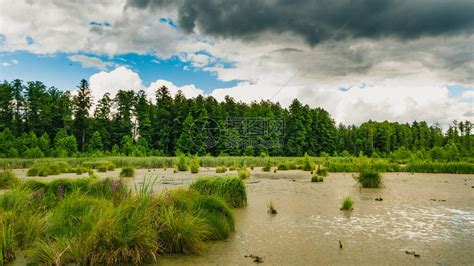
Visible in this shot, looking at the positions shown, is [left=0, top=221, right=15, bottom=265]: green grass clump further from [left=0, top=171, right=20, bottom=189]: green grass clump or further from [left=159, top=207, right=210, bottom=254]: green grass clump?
[left=0, top=171, right=20, bottom=189]: green grass clump

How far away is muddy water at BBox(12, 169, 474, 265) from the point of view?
469cm

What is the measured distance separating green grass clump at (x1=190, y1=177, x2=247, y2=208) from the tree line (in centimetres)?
2990

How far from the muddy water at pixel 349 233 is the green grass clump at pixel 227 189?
0.37m

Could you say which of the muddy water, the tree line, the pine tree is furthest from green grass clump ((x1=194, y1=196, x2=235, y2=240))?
the pine tree

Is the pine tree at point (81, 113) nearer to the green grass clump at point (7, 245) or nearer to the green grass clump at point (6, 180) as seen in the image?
the green grass clump at point (6, 180)

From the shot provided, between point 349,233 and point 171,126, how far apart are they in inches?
1835

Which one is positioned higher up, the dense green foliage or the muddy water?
the dense green foliage

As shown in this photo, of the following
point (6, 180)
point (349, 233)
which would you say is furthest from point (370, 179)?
point (6, 180)

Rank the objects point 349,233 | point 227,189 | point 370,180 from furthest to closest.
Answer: point 370,180 < point 227,189 < point 349,233

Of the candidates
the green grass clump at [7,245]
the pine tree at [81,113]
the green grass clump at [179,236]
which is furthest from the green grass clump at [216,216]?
the pine tree at [81,113]

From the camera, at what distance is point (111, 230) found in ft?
14.7

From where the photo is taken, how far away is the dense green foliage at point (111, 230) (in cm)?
439

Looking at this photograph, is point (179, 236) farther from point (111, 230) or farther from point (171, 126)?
point (171, 126)

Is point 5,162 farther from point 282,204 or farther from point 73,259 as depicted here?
point 73,259
